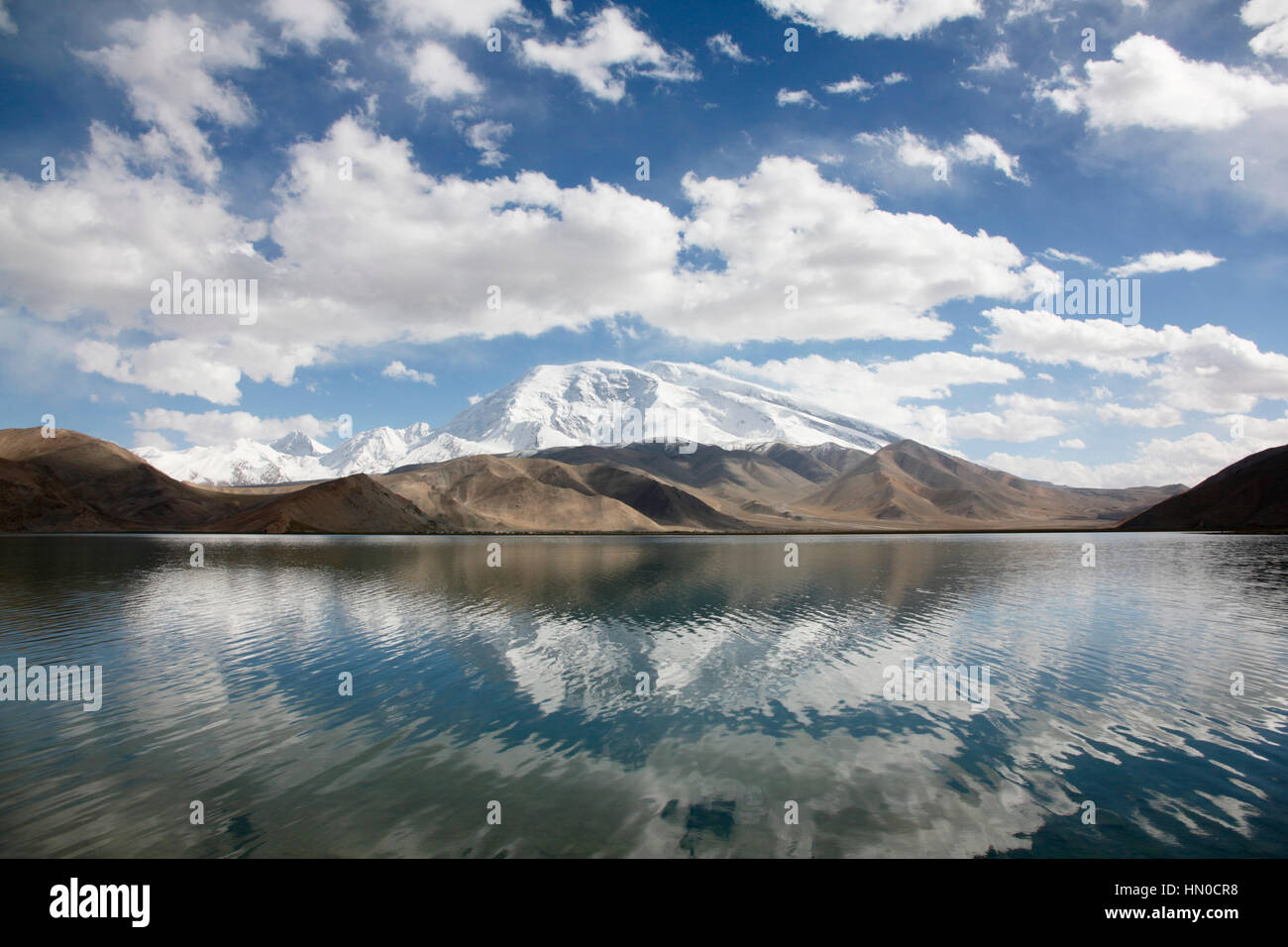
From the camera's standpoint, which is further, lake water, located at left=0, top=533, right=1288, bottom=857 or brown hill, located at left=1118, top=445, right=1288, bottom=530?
brown hill, located at left=1118, top=445, right=1288, bottom=530

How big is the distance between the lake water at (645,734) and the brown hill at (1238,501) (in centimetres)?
17693

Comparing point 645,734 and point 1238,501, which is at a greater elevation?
point 1238,501

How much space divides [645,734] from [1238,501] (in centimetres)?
22917

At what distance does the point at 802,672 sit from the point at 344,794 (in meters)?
18.6

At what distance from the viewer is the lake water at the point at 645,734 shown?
42.3ft

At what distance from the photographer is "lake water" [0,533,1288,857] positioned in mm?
12891

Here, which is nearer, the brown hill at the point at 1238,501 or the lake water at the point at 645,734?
the lake water at the point at 645,734

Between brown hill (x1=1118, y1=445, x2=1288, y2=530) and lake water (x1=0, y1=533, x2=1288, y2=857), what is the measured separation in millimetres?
176926

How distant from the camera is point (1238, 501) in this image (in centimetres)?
17288

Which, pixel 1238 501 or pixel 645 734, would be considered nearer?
pixel 645 734

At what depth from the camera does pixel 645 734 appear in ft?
62.5

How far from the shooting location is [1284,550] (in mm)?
92562

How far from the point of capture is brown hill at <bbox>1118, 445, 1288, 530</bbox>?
164 metres
